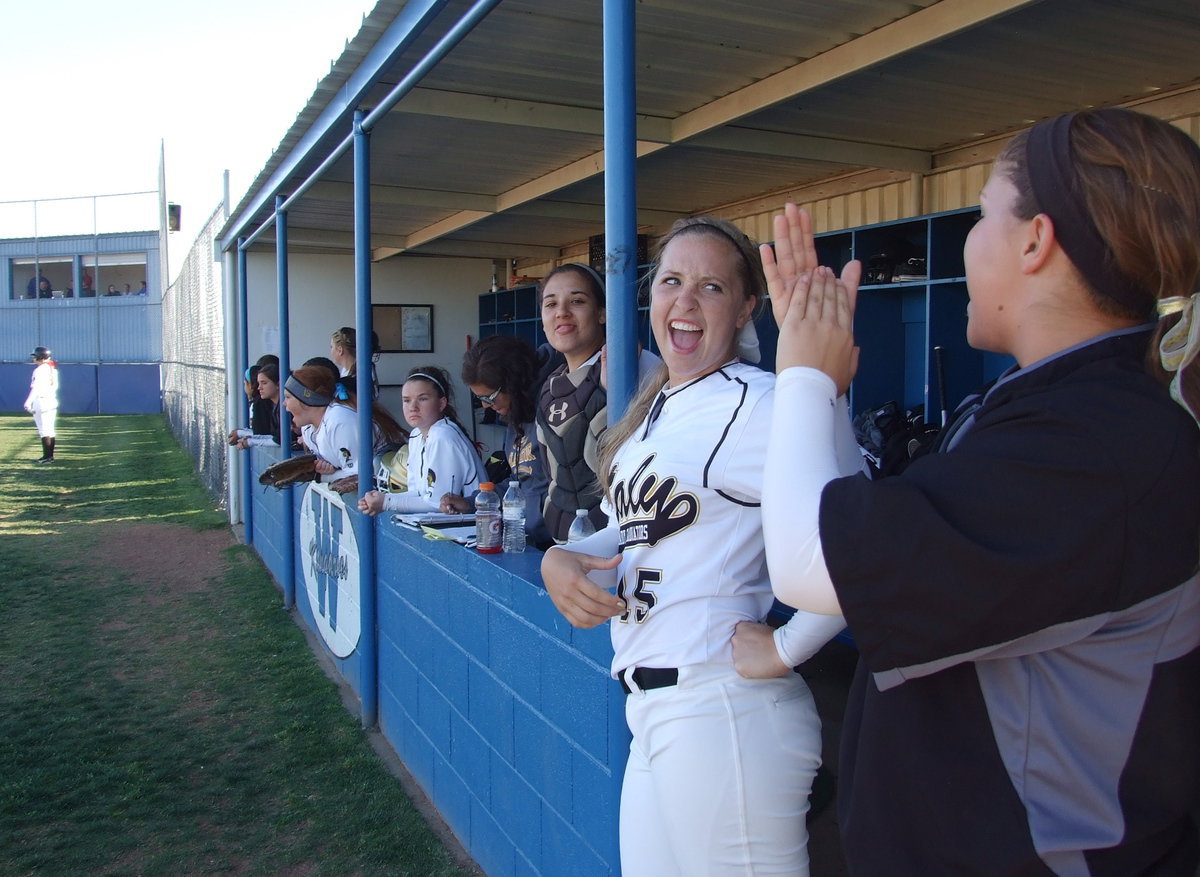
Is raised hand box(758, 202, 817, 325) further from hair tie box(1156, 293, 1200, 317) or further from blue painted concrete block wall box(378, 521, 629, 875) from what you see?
blue painted concrete block wall box(378, 521, 629, 875)

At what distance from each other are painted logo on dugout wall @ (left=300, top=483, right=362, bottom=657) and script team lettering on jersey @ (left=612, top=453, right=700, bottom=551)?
10.8 feet

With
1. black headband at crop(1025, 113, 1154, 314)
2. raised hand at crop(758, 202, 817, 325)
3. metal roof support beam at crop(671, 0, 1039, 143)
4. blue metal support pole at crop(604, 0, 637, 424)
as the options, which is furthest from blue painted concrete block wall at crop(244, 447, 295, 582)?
black headband at crop(1025, 113, 1154, 314)

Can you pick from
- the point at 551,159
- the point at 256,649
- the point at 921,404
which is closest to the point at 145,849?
the point at 256,649

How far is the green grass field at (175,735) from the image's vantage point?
3549 mm

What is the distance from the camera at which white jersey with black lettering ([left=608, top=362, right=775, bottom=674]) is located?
155 cm

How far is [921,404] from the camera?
715 cm

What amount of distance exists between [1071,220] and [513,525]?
2.18 metres

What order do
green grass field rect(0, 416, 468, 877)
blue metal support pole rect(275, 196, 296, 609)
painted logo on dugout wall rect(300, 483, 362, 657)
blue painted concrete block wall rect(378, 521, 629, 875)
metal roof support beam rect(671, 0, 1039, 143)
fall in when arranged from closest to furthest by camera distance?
blue painted concrete block wall rect(378, 521, 629, 875) → green grass field rect(0, 416, 468, 877) → metal roof support beam rect(671, 0, 1039, 143) → painted logo on dugout wall rect(300, 483, 362, 657) → blue metal support pole rect(275, 196, 296, 609)

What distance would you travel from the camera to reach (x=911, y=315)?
7.27 metres

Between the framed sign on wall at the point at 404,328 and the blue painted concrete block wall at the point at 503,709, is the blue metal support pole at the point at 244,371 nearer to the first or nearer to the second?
the framed sign on wall at the point at 404,328

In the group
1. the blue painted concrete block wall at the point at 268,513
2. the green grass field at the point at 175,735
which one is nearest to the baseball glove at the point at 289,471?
the blue painted concrete block wall at the point at 268,513

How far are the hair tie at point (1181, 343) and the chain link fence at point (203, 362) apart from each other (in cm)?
1055

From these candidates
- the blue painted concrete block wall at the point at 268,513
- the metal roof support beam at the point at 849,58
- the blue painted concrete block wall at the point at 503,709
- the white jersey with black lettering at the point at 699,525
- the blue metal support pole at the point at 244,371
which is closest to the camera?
the white jersey with black lettering at the point at 699,525

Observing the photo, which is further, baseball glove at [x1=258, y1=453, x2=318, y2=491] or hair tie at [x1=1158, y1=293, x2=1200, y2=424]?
baseball glove at [x1=258, y1=453, x2=318, y2=491]
